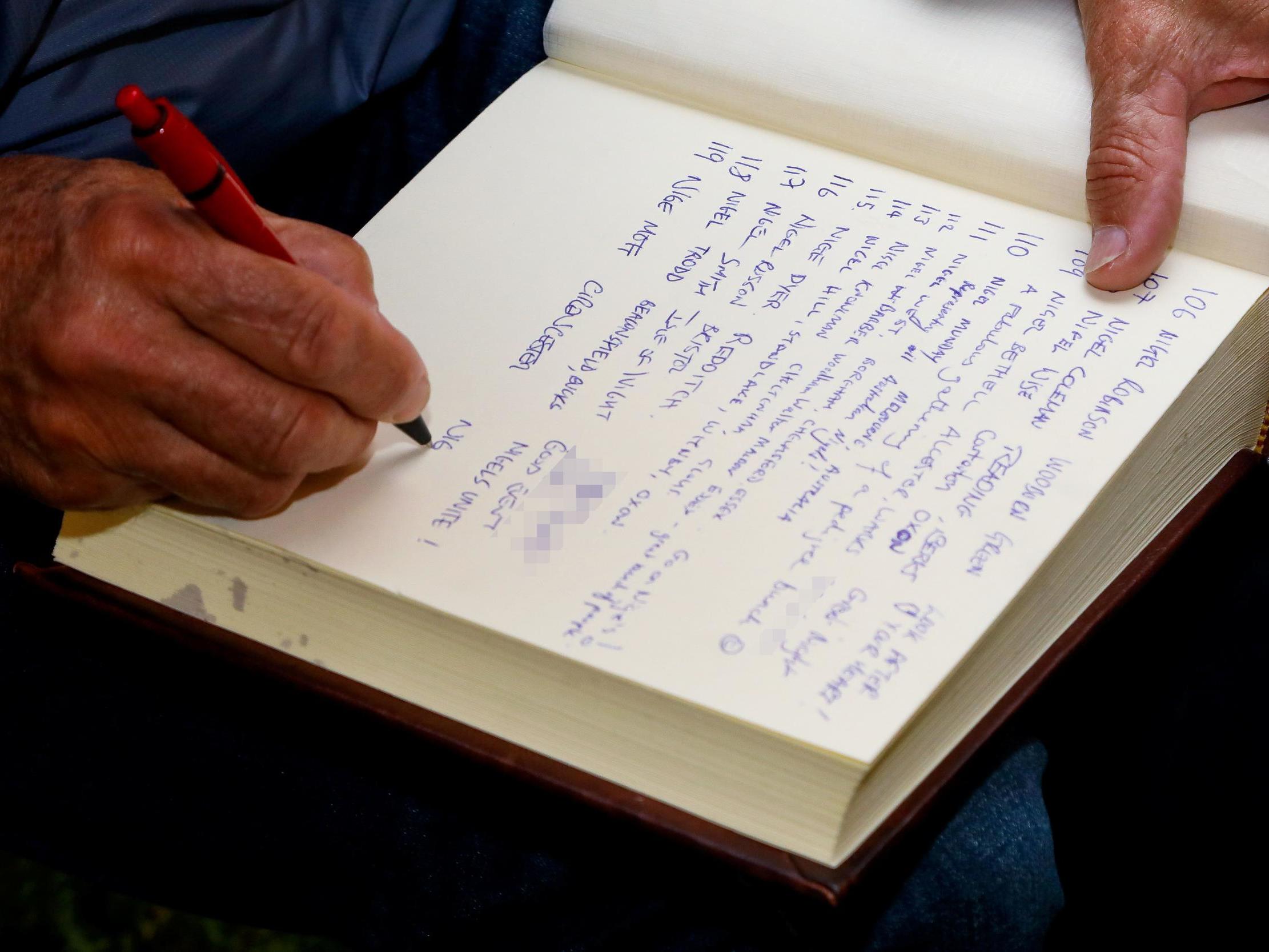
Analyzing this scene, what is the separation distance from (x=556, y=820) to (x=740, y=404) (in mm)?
208

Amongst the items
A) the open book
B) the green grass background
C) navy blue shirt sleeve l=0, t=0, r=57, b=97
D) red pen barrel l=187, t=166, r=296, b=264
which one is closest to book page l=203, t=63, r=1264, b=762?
the open book

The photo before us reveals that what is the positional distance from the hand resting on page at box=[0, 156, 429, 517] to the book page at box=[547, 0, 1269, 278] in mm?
247

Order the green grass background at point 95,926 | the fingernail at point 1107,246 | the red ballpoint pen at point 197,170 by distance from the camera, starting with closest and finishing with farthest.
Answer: the red ballpoint pen at point 197,170
the fingernail at point 1107,246
the green grass background at point 95,926

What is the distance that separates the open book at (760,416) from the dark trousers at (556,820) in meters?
0.09

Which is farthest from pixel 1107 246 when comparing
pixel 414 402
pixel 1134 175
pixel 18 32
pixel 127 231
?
pixel 18 32

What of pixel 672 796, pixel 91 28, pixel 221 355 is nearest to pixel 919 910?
pixel 672 796

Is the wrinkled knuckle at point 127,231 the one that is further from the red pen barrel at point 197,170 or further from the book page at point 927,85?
the book page at point 927,85

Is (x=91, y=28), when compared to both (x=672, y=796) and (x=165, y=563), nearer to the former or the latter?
(x=165, y=563)

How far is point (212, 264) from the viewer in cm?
44

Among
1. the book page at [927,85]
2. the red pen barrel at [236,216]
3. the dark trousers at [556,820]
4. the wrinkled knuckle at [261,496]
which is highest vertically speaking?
the book page at [927,85]

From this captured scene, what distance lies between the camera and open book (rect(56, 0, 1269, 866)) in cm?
42

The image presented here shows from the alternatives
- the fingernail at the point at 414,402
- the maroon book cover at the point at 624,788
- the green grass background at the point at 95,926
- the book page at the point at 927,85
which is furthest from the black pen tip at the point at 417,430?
the green grass background at the point at 95,926

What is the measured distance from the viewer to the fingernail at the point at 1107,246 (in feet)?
1.71

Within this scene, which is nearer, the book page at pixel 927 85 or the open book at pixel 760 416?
the open book at pixel 760 416
